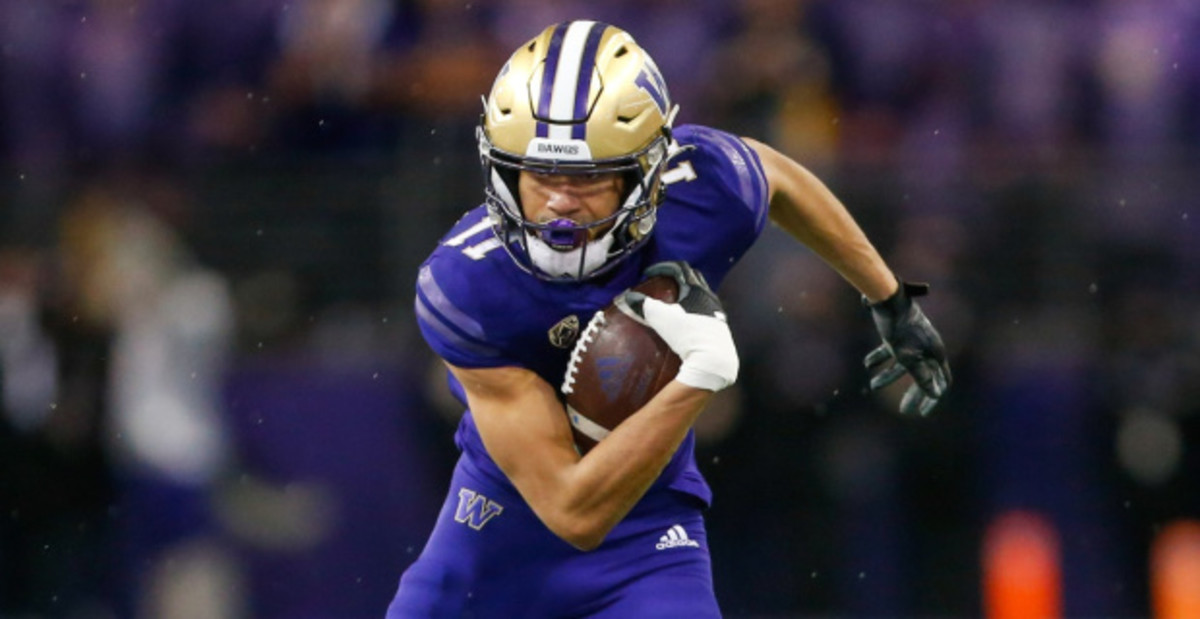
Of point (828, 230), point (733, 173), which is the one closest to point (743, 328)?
point (828, 230)

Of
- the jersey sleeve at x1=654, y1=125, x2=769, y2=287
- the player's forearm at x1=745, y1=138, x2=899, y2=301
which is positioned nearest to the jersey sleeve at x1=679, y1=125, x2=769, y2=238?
the jersey sleeve at x1=654, y1=125, x2=769, y2=287

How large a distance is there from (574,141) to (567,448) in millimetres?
684

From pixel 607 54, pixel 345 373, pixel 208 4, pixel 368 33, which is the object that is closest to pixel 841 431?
pixel 345 373

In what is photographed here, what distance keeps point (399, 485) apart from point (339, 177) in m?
1.40

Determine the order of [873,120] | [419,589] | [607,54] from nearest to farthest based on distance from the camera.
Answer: [607,54] → [419,589] → [873,120]

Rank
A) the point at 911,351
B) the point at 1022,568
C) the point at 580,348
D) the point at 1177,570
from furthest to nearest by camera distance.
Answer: the point at 1177,570, the point at 1022,568, the point at 911,351, the point at 580,348

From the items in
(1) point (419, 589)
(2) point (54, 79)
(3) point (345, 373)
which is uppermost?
(1) point (419, 589)

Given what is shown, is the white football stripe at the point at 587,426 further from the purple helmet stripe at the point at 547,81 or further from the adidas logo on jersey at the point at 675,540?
the purple helmet stripe at the point at 547,81

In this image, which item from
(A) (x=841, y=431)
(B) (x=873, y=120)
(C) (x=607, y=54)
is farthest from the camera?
(B) (x=873, y=120)

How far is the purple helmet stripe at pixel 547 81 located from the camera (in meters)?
4.53

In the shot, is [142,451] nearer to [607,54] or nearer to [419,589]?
[419,589]

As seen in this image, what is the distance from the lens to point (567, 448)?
4637 millimetres

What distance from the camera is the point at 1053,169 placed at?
29.3ft

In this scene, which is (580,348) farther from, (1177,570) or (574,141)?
(1177,570)
